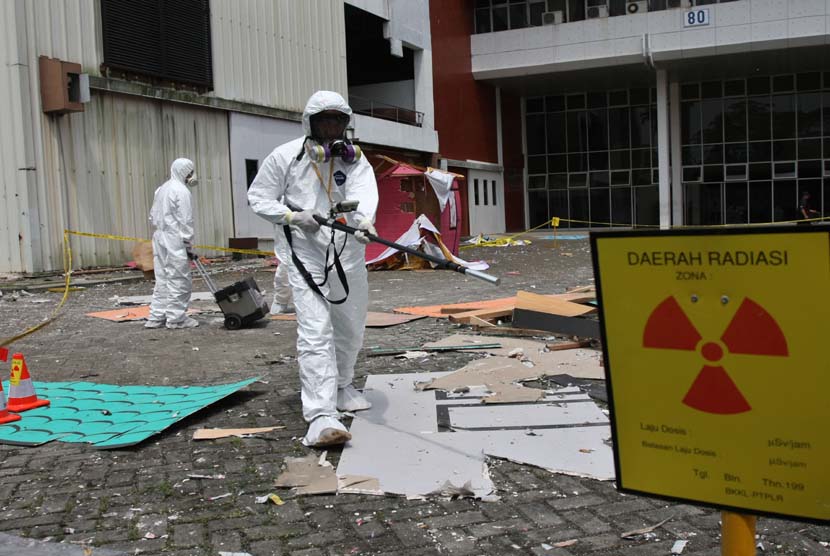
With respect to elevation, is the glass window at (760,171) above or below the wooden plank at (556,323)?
above

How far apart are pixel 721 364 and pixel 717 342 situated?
51 mm

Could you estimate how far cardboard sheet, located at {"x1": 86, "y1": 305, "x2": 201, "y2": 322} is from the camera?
9859mm

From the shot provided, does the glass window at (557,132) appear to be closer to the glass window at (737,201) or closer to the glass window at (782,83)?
the glass window at (737,201)

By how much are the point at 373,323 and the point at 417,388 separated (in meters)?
3.25

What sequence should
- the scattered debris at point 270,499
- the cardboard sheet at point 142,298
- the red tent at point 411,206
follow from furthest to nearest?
1. the red tent at point 411,206
2. the cardboard sheet at point 142,298
3. the scattered debris at point 270,499

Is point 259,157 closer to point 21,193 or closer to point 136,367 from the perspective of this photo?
point 21,193

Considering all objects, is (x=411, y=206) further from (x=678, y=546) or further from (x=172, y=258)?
(x=678, y=546)

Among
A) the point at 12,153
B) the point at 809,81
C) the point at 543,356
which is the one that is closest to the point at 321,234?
the point at 543,356

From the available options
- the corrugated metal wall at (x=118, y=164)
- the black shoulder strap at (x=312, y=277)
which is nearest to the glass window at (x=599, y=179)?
the corrugated metal wall at (x=118, y=164)

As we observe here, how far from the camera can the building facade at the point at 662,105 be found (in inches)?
1252

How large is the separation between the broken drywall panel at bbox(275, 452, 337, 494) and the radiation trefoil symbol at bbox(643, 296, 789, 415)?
6.97 feet

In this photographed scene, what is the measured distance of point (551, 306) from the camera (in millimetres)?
7855

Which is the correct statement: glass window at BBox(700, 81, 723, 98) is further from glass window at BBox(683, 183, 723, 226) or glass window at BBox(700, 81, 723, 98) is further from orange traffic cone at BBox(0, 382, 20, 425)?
orange traffic cone at BBox(0, 382, 20, 425)

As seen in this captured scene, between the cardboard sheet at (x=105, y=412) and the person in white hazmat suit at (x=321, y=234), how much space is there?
942 mm
